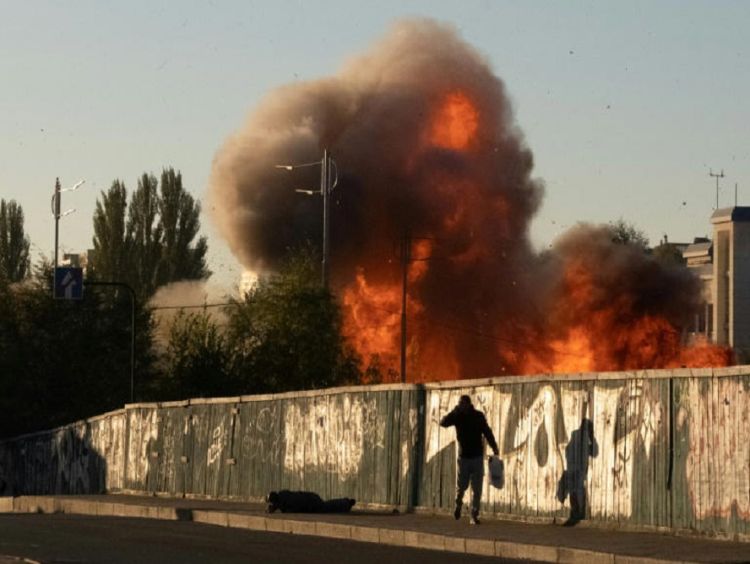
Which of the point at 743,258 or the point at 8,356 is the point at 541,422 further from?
the point at 743,258

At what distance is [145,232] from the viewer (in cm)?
10444

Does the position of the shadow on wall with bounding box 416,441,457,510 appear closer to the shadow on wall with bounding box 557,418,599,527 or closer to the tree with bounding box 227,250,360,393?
the shadow on wall with bounding box 557,418,599,527

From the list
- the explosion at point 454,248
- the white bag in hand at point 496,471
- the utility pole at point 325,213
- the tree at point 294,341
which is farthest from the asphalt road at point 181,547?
the explosion at point 454,248

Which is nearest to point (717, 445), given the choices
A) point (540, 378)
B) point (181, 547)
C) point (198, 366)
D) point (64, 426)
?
point (540, 378)

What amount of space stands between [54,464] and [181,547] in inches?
1380

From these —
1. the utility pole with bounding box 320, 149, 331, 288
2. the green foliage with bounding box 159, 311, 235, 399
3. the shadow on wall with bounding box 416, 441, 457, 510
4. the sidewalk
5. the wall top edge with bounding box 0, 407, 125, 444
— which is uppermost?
the utility pole with bounding box 320, 149, 331, 288

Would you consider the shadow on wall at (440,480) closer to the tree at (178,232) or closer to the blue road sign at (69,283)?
the blue road sign at (69,283)

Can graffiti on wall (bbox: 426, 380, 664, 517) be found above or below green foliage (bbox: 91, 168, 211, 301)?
below

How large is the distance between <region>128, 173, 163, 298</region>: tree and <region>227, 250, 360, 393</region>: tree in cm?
3365

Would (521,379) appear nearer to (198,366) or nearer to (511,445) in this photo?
(511,445)

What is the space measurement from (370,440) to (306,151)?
187 feet

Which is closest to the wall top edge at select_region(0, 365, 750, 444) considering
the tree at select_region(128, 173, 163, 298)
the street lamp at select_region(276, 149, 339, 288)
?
the street lamp at select_region(276, 149, 339, 288)

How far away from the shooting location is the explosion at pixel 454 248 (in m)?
76.1

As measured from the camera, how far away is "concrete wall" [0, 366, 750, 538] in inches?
803
